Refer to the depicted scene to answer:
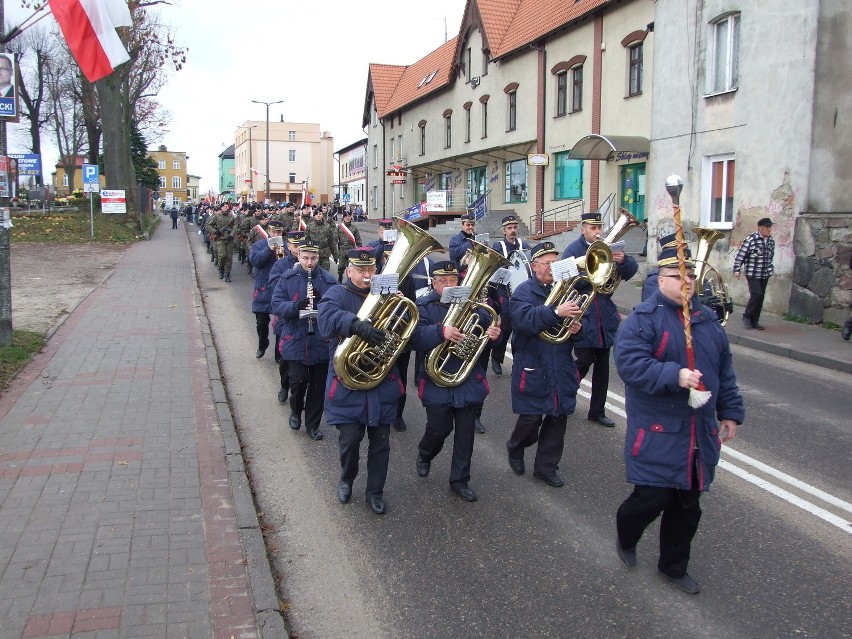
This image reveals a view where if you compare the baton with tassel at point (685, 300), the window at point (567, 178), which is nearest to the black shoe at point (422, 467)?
the baton with tassel at point (685, 300)

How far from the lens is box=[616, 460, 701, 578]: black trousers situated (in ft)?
14.4

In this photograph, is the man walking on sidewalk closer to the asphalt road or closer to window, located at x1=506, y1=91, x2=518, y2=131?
the asphalt road

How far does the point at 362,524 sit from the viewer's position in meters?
5.50

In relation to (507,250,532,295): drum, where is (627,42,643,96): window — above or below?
above

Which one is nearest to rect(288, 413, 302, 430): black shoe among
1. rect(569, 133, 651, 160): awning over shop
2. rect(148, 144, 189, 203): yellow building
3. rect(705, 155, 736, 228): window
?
rect(705, 155, 736, 228): window

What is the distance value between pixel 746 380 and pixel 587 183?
17577 mm

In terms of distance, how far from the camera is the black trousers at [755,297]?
525 inches

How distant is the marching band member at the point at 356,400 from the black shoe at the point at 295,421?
2124mm

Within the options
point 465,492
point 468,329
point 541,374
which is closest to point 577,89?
point 541,374

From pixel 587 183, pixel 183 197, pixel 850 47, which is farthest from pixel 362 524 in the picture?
pixel 183 197

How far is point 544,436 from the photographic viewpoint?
20.3ft

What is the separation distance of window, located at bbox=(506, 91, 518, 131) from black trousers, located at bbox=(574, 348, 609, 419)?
85.9ft

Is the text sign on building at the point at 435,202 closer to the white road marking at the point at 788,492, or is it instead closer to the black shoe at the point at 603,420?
the black shoe at the point at 603,420

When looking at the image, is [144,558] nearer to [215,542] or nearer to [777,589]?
[215,542]
